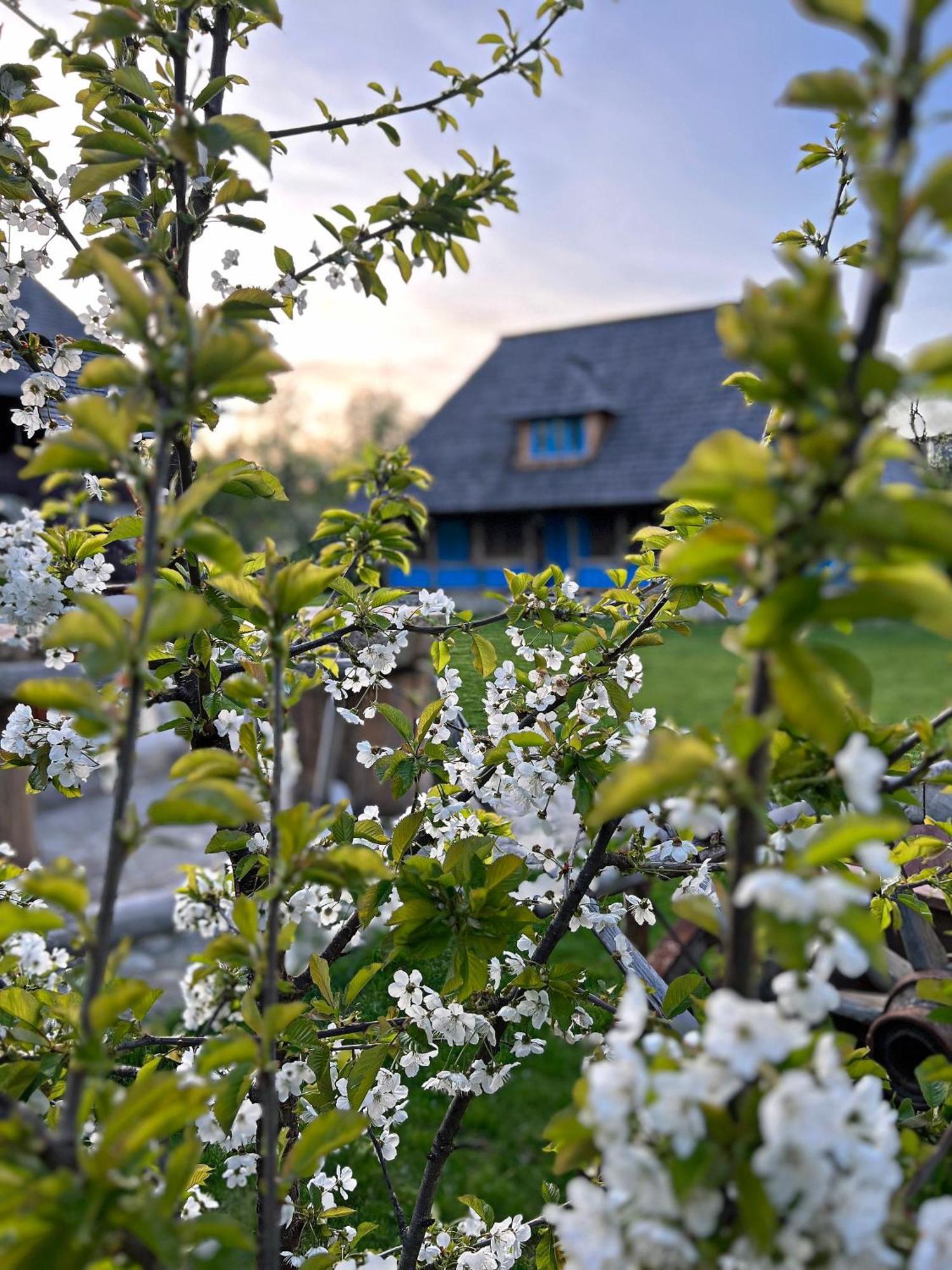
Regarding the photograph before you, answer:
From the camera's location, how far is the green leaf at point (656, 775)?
71 cm

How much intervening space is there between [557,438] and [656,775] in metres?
19.3

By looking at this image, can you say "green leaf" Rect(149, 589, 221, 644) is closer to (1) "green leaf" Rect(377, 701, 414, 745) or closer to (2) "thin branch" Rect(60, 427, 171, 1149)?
(2) "thin branch" Rect(60, 427, 171, 1149)

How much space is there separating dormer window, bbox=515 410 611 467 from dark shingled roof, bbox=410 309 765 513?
0.16 meters

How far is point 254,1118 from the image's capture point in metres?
1.38

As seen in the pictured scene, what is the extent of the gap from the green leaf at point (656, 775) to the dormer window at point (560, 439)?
18.6 metres

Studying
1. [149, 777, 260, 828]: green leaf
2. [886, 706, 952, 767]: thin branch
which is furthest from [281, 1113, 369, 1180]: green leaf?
[886, 706, 952, 767]: thin branch

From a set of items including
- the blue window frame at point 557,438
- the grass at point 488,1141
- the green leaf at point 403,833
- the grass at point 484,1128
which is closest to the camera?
the green leaf at point 403,833

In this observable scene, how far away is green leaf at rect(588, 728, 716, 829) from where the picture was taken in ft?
2.34

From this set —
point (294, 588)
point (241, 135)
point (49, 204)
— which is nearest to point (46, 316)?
point (49, 204)

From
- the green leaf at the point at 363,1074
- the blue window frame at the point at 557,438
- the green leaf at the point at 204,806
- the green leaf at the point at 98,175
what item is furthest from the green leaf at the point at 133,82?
the blue window frame at the point at 557,438

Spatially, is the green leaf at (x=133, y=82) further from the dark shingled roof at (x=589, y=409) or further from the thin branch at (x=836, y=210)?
the dark shingled roof at (x=589, y=409)

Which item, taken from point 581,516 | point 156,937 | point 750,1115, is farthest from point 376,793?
point 581,516

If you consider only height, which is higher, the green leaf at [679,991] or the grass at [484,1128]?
the green leaf at [679,991]

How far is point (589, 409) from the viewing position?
18.6 meters
